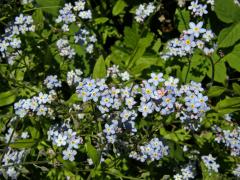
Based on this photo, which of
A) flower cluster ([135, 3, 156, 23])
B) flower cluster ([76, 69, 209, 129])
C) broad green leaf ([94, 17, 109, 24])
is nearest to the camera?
flower cluster ([76, 69, 209, 129])

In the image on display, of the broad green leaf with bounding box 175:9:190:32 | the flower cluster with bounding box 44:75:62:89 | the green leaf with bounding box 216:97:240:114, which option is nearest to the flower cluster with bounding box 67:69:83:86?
the flower cluster with bounding box 44:75:62:89

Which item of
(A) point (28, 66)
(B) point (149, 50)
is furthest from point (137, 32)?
(A) point (28, 66)

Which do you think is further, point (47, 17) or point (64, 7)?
point (47, 17)

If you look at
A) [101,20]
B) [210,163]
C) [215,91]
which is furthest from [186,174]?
[101,20]

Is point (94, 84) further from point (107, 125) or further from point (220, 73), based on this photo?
point (220, 73)

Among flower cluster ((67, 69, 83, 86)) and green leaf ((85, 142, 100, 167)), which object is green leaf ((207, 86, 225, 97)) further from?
flower cluster ((67, 69, 83, 86))
